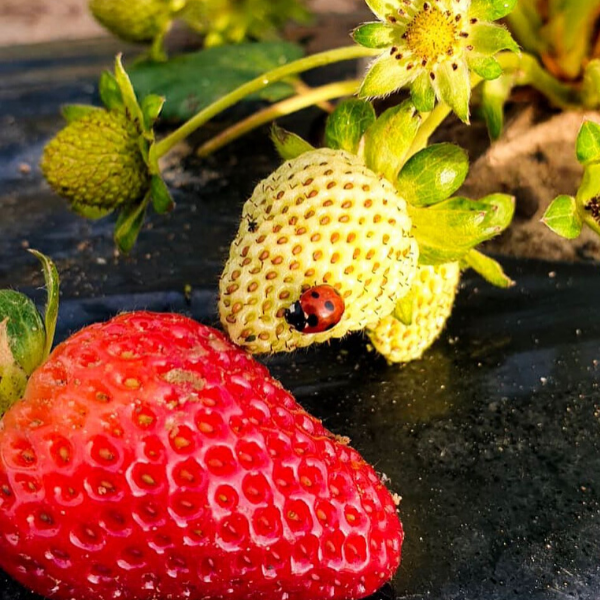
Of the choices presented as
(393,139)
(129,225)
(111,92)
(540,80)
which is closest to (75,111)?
(111,92)

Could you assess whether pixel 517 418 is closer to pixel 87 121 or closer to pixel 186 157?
pixel 87 121

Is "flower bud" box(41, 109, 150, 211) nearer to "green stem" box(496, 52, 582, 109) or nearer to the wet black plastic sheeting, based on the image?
the wet black plastic sheeting

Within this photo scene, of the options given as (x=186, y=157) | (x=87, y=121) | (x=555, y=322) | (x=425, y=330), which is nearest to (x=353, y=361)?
(x=425, y=330)

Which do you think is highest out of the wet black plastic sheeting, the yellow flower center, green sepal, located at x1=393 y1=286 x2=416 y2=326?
the yellow flower center

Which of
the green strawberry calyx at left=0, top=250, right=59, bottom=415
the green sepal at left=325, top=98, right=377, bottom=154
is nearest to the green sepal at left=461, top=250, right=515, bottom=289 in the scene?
the green sepal at left=325, top=98, right=377, bottom=154

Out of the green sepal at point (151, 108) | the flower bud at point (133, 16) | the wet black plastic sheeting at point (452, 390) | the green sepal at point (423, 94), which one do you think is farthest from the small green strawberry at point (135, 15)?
the green sepal at point (423, 94)

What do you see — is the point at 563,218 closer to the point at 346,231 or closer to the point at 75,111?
the point at 346,231
